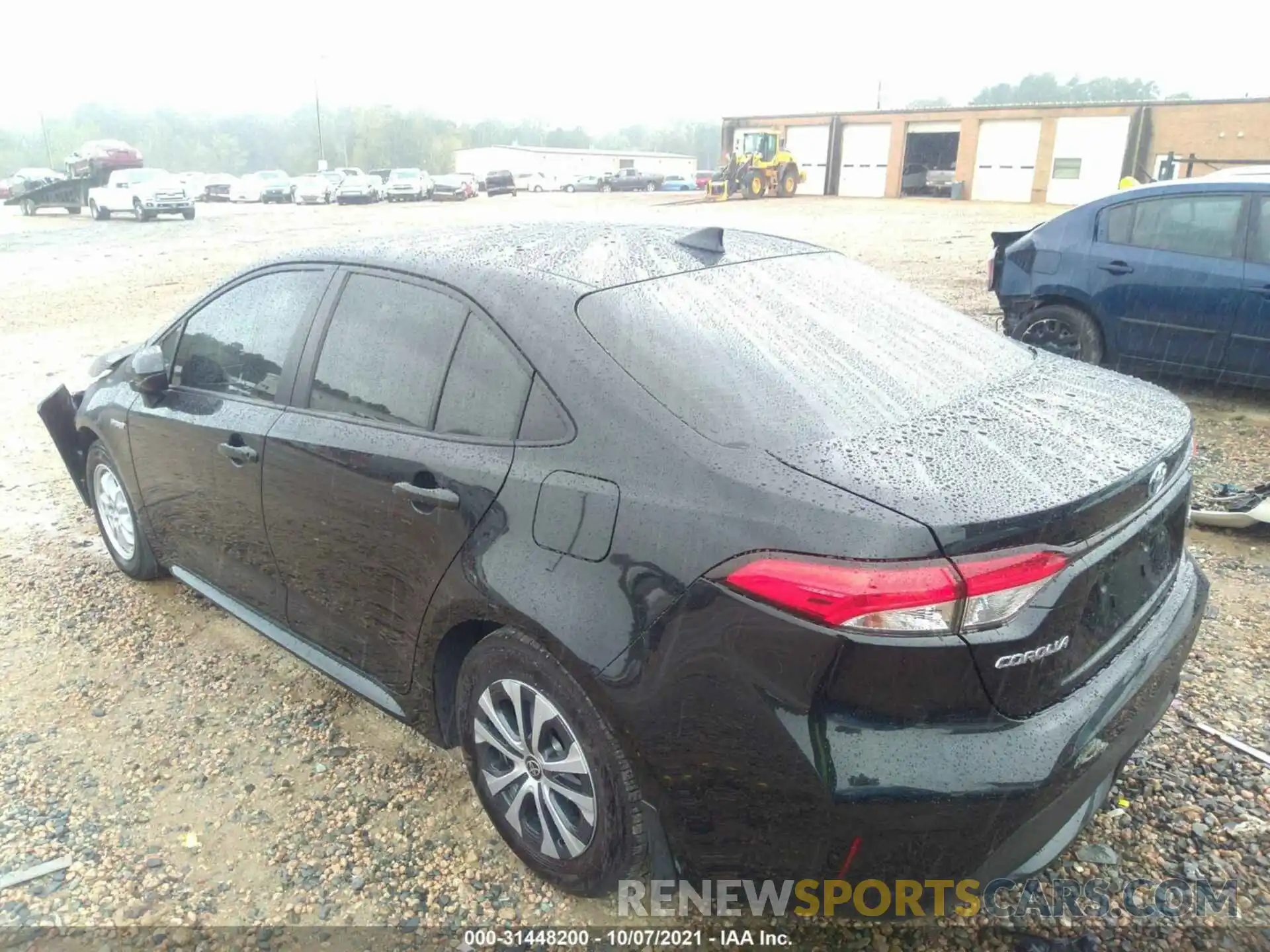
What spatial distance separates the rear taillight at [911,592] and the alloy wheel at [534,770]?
A: 0.73 m

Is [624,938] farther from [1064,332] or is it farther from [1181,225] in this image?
[1181,225]

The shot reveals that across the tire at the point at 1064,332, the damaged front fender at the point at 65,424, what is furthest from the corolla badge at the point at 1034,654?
the tire at the point at 1064,332

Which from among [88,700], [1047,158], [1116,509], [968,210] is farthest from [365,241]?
[1047,158]

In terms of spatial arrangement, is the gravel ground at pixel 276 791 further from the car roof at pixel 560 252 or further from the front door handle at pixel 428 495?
the car roof at pixel 560 252

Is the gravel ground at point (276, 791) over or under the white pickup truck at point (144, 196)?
under

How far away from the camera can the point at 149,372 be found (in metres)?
3.34

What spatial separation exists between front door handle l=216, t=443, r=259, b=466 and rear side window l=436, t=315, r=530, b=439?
2.96 ft

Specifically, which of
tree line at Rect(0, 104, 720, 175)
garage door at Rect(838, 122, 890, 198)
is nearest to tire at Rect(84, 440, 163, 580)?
garage door at Rect(838, 122, 890, 198)

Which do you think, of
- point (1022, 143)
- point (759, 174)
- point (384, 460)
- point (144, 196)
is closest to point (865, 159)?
point (1022, 143)

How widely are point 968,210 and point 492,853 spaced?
32323mm

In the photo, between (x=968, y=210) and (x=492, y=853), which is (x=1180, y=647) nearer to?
(x=492, y=853)

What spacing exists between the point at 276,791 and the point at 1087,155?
40.9m

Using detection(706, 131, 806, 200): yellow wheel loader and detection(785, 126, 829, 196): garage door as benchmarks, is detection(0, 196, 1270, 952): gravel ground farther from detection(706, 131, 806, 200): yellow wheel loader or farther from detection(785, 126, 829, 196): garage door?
detection(785, 126, 829, 196): garage door

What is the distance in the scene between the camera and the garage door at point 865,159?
137ft
